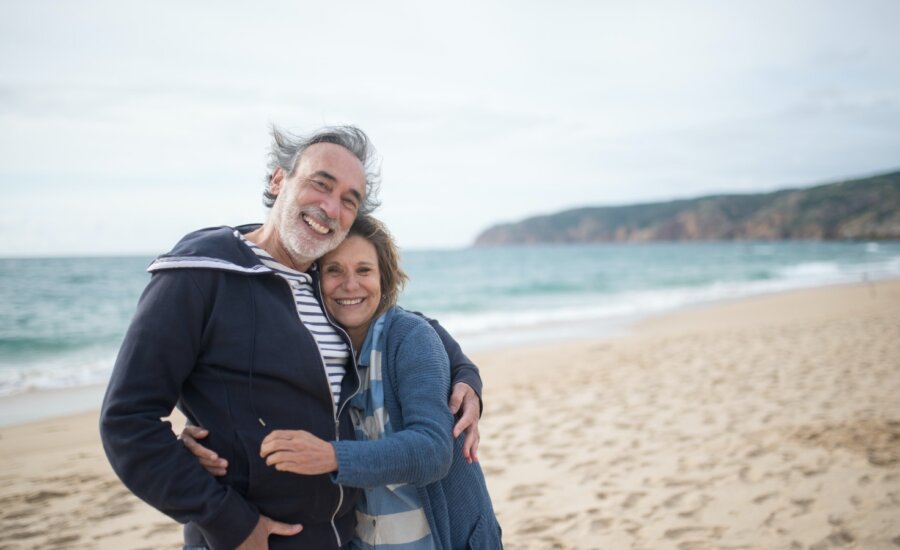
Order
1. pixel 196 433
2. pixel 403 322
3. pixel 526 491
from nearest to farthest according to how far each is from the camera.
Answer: pixel 196 433
pixel 403 322
pixel 526 491

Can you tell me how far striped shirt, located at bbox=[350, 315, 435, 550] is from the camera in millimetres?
2068

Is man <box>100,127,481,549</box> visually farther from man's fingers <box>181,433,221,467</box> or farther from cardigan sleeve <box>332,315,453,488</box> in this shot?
cardigan sleeve <box>332,315,453,488</box>

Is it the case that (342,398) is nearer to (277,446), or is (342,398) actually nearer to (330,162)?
(277,446)

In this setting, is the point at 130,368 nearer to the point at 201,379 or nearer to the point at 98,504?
the point at 201,379

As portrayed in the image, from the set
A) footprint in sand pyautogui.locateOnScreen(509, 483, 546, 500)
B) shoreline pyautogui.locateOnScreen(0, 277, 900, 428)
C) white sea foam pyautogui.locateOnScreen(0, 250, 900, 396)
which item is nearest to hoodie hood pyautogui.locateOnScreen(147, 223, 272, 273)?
footprint in sand pyautogui.locateOnScreen(509, 483, 546, 500)

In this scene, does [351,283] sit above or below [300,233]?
below

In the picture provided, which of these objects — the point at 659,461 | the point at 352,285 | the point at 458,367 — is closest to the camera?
the point at 352,285

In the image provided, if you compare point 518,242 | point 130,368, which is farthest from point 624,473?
point 518,242

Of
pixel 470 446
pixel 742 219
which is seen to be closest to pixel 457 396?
pixel 470 446

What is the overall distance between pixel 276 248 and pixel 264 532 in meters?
1.00

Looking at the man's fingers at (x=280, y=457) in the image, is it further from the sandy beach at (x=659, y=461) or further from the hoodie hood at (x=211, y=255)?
the sandy beach at (x=659, y=461)

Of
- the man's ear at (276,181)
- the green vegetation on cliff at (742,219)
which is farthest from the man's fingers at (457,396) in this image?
the green vegetation on cliff at (742,219)

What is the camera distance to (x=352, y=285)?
2.33 m

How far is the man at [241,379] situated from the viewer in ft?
5.23
